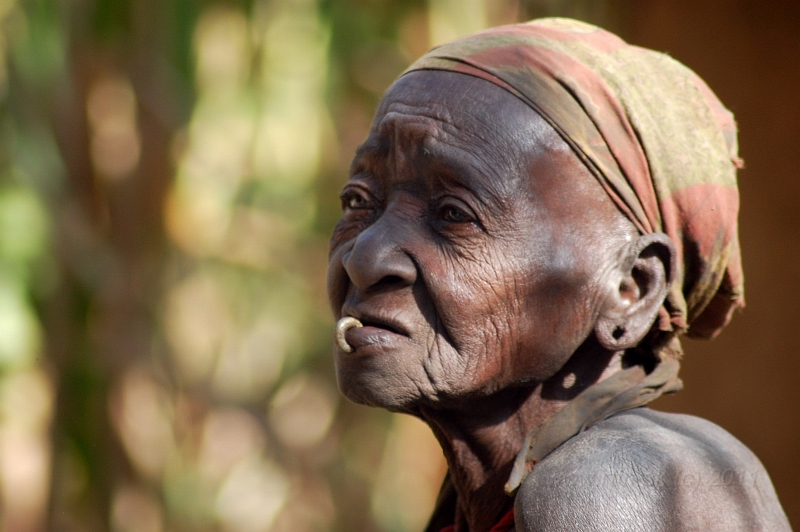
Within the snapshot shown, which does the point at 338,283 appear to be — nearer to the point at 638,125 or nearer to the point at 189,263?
the point at 638,125

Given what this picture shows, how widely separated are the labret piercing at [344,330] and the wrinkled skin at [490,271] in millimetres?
15

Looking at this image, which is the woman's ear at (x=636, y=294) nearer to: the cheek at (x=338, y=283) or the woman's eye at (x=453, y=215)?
the woman's eye at (x=453, y=215)

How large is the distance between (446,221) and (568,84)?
39 cm

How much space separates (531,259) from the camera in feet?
6.77

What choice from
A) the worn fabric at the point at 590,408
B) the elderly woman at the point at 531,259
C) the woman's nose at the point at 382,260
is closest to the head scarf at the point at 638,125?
the elderly woman at the point at 531,259

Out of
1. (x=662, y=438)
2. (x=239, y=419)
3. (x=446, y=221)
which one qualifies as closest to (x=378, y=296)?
(x=446, y=221)

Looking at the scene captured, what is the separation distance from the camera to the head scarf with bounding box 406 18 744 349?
6.96 feet

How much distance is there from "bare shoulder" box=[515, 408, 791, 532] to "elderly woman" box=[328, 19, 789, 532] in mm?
11

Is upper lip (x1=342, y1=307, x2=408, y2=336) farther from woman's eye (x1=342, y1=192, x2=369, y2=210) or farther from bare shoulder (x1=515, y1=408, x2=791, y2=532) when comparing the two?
bare shoulder (x1=515, y1=408, x2=791, y2=532)

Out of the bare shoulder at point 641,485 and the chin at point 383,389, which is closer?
the bare shoulder at point 641,485

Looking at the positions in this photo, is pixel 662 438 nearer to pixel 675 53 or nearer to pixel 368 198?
pixel 368 198

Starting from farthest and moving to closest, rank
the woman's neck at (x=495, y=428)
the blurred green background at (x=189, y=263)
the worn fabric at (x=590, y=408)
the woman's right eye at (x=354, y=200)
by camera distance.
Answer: the blurred green background at (x=189, y=263)
the woman's right eye at (x=354, y=200)
the woman's neck at (x=495, y=428)
the worn fabric at (x=590, y=408)

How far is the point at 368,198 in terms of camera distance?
7.41 feet

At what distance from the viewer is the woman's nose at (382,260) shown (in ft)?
6.73
